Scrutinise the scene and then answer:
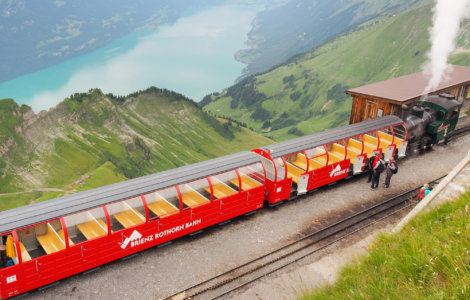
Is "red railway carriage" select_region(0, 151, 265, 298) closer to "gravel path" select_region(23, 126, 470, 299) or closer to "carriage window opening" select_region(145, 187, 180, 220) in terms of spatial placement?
"carriage window opening" select_region(145, 187, 180, 220)

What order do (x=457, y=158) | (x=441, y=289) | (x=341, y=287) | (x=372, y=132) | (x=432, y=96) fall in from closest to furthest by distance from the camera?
(x=441, y=289)
(x=341, y=287)
(x=372, y=132)
(x=457, y=158)
(x=432, y=96)

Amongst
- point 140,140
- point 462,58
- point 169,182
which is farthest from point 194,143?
point 462,58

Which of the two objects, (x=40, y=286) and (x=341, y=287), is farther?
(x=40, y=286)

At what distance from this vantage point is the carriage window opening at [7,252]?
12.4 metres

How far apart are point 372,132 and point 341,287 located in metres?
16.1

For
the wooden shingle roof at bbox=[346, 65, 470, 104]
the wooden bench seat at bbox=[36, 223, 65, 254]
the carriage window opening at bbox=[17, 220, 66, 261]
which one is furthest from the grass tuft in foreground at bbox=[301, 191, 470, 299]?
A: the wooden shingle roof at bbox=[346, 65, 470, 104]

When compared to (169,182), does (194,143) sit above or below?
below

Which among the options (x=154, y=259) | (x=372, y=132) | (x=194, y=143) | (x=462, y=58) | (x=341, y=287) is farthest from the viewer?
→ (x=462, y=58)

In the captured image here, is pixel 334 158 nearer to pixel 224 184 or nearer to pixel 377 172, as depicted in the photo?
pixel 377 172

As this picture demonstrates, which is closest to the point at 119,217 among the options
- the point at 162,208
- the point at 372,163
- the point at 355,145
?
the point at 162,208

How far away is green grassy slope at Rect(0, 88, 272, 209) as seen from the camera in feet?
188

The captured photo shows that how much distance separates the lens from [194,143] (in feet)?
333

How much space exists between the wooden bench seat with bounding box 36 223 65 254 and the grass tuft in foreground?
9.62 m

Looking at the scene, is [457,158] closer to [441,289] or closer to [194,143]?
[441,289]
